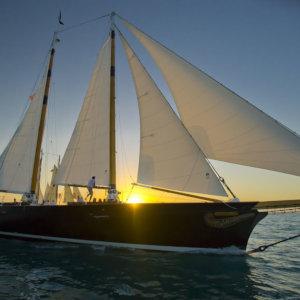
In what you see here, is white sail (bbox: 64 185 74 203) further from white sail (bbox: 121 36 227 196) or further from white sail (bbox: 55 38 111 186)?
white sail (bbox: 121 36 227 196)

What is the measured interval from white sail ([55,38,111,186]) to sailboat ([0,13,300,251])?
7 cm

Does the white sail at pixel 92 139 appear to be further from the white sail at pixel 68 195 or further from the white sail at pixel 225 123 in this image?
the white sail at pixel 68 195

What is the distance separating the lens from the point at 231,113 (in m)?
16.0

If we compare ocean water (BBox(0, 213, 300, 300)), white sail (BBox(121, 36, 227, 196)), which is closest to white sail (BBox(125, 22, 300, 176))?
white sail (BBox(121, 36, 227, 196))

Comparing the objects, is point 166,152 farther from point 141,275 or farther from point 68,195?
point 68,195

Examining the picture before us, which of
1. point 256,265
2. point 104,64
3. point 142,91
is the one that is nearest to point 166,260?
point 256,265

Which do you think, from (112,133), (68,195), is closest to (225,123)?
(112,133)

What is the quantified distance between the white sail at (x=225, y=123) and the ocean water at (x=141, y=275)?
460cm

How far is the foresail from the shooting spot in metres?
24.8

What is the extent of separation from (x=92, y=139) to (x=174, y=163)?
6.74 meters

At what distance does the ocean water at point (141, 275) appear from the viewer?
1038cm

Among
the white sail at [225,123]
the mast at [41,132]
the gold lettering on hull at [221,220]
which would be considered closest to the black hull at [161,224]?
the gold lettering on hull at [221,220]

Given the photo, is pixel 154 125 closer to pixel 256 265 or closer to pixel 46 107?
pixel 256 265

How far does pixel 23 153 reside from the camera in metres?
25.4
